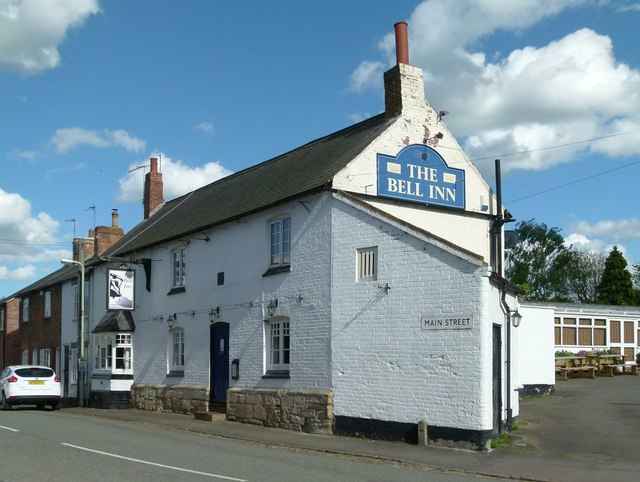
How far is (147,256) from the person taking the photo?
27219 mm

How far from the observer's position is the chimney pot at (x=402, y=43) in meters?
20.3

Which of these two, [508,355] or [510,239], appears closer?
[508,355]

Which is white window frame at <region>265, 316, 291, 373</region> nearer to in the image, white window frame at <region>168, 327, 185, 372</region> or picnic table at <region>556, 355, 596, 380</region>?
white window frame at <region>168, 327, 185, 372</region>

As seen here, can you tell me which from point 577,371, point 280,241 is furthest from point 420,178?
point 577,371

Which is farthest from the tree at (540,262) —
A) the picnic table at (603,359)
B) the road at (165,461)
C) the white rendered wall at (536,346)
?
the road at (165,461)

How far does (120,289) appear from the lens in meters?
26.8

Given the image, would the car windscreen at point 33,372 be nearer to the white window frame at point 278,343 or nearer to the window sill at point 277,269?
the white window frame at point 278,343

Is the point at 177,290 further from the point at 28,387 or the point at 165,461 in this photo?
the point at 165,461

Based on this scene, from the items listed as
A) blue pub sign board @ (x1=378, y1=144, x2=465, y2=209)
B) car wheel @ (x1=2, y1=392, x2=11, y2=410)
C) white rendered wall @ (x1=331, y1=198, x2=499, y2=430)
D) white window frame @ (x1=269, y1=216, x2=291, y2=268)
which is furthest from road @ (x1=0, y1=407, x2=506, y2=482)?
car wheel @ (x1=2, y1=392, x2=11, y2=410)

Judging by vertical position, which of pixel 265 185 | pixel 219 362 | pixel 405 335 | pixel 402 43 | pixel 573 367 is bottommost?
pixel 573 367

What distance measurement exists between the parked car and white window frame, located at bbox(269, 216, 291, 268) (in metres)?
10.8

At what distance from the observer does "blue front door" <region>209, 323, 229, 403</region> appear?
71.1ft

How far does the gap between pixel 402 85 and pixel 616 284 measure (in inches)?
1985

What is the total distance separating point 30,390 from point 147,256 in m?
6.14
